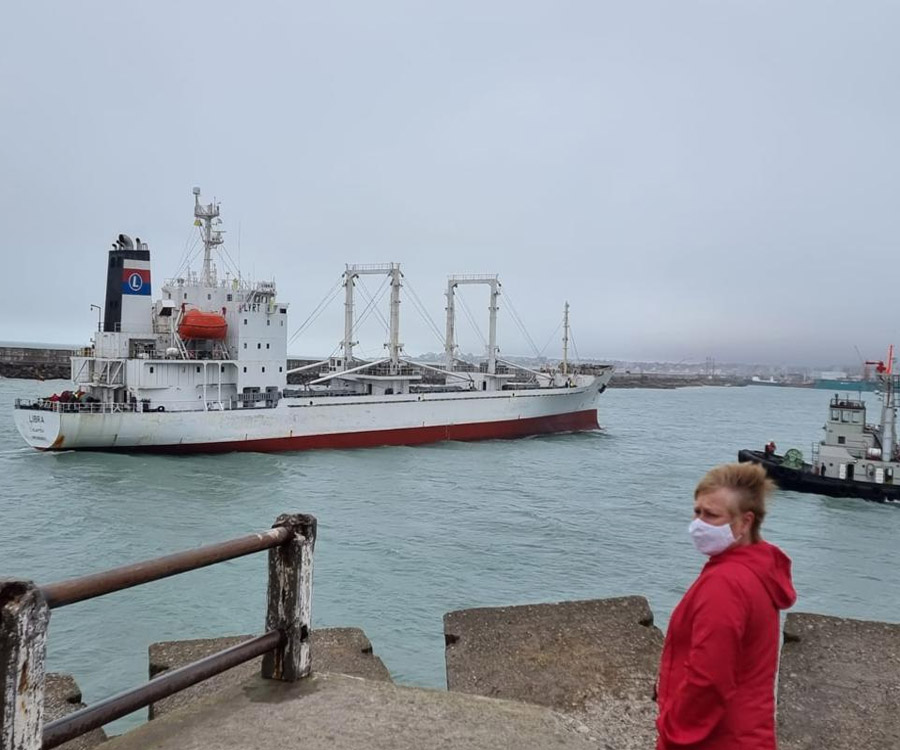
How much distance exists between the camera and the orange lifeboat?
72.1 feet

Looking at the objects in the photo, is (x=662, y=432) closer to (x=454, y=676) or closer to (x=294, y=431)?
(x=294, y=431)

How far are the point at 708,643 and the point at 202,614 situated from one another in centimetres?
807

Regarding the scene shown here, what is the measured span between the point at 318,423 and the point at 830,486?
1574 cm

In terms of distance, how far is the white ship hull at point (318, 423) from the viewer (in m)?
20.0

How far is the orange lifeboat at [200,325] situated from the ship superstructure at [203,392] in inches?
1.4

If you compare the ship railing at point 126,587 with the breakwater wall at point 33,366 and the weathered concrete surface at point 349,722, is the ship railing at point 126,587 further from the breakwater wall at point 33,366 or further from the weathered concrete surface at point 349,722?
the breakwater wall at point 33,366

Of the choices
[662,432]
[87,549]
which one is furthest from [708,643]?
[662,432]

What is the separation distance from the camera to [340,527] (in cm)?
1365

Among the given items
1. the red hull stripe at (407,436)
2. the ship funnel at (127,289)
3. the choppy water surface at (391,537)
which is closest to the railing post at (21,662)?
the choppy water surface at (391,537)

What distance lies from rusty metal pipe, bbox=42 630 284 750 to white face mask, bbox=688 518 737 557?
1614 mm

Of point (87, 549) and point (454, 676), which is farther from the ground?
point (454, 676)

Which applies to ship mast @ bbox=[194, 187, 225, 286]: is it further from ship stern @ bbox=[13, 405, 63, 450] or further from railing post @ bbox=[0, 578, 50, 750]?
railing post @ bbox=[0, 578, 50, 750]

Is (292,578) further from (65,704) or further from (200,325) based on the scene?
(200,325)

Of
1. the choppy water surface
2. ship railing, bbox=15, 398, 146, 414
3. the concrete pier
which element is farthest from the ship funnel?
the concrete pier
